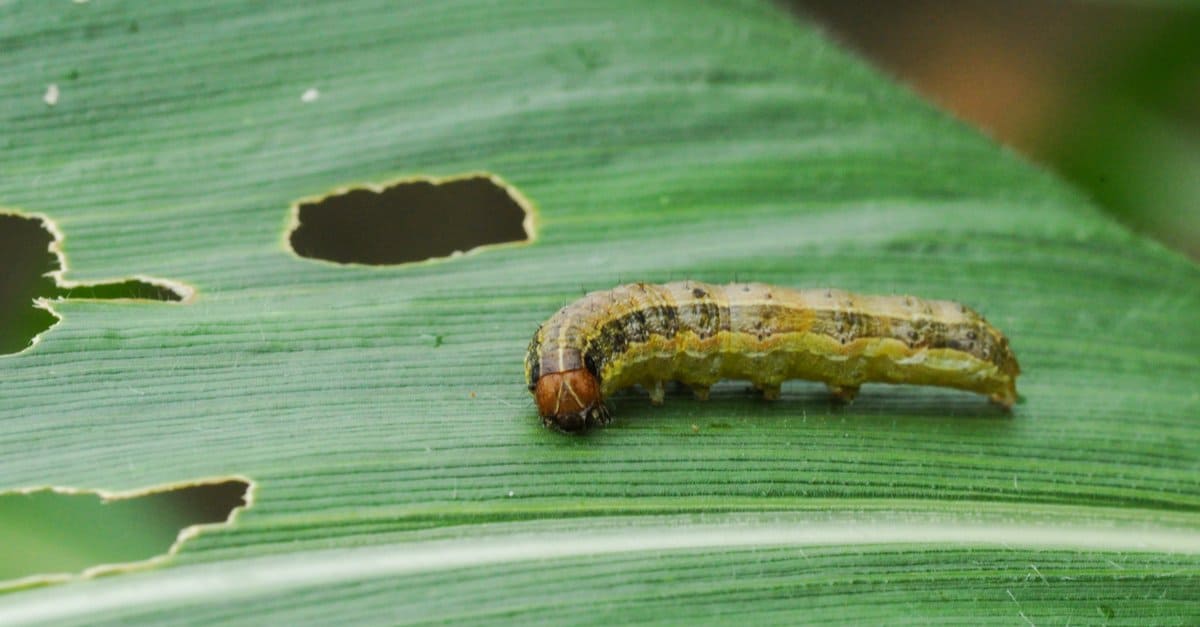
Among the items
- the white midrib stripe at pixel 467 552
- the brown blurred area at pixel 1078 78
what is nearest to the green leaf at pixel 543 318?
the white midrib stripe at pixel 467 552

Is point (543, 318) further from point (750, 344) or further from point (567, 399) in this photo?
point (750, 344)

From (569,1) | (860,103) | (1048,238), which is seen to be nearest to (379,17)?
(569,1)

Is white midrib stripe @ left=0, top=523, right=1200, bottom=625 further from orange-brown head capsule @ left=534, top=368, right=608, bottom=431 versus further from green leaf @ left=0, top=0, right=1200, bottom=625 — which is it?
orange-brown head capsule @ left=534, top=368, right=608, bottom=431

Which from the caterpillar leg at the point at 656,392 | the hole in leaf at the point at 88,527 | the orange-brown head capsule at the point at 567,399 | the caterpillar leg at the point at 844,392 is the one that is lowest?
the hole in leaf at the point at 88,527

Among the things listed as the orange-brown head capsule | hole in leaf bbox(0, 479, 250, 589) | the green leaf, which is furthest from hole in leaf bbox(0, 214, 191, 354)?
the orange-brown head capsule

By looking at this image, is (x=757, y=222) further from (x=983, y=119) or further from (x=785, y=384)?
(x=983, y=119)

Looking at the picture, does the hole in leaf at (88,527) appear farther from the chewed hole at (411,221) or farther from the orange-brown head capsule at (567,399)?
the chewed hole at (411,221)
